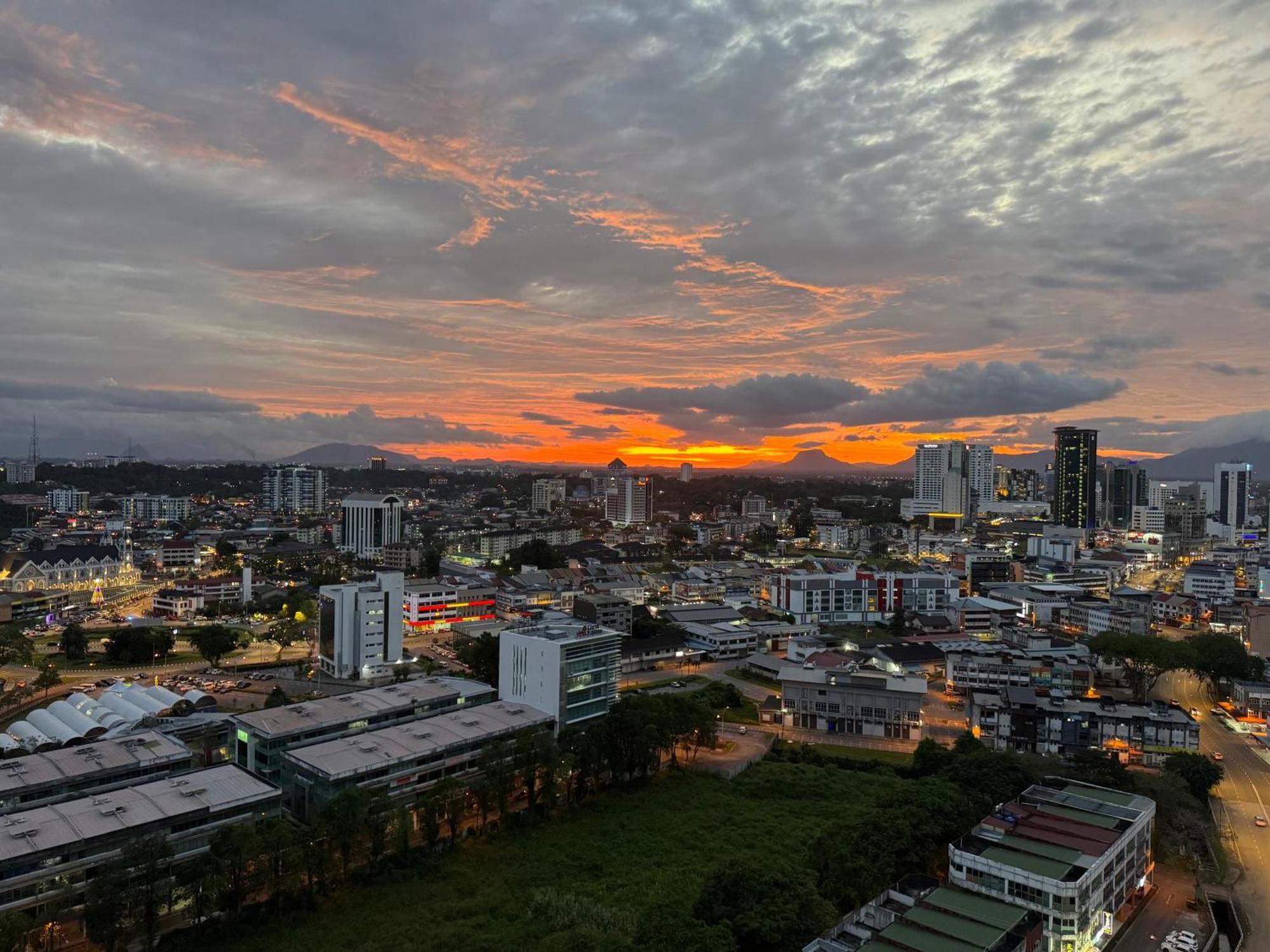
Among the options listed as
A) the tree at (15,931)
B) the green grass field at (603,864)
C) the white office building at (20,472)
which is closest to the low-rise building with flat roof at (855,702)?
the green grass field at (603,864)

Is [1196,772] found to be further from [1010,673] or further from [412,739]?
[412,739]

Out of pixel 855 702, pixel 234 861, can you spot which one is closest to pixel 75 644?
pixel 234 861

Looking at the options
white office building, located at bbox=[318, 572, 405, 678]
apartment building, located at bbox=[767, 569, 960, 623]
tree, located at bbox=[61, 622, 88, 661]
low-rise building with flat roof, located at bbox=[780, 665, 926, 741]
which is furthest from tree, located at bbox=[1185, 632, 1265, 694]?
tree, located at bbox=[61, 622, 88, 661]

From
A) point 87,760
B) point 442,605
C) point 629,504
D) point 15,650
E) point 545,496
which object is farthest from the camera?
point 545,496

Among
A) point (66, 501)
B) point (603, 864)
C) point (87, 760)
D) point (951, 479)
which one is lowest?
point (603, 864)

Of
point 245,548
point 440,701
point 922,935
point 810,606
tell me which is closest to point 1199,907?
point 922,935

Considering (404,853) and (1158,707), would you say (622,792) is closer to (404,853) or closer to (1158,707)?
(404,853)

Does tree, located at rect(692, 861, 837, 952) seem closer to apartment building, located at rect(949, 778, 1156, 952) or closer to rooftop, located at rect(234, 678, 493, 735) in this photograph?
apartment building, located at rect(949, 778, 1156, 952)
